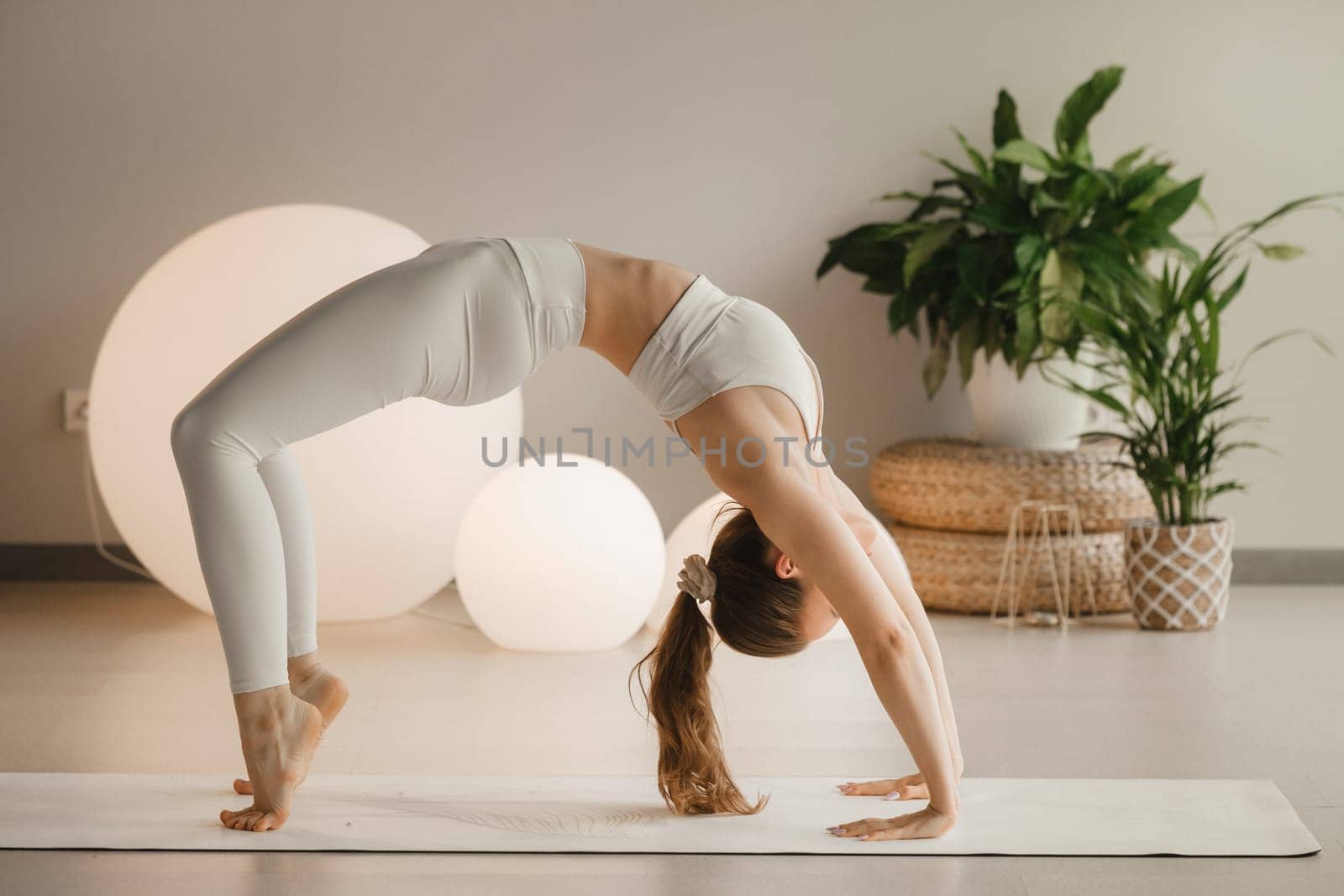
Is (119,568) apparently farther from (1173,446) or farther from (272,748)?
(1173,446)

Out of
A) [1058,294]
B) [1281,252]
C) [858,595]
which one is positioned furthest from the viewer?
[1281,252]

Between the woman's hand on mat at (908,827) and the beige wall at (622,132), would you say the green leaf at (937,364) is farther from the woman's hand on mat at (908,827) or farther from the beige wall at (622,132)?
the woman's hand on mat at (908,827)

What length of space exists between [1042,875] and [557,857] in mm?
636

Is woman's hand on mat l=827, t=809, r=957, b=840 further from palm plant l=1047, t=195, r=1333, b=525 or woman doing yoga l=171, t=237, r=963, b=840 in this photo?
palm plant l=1047, t=195, r=1333, b=525

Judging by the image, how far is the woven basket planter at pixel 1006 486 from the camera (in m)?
3.50

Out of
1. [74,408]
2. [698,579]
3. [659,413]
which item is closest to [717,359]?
[659,413]

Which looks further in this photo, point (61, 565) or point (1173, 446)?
point (61, 565)

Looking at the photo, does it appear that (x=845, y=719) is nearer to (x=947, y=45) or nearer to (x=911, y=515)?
(x=911, y=515)

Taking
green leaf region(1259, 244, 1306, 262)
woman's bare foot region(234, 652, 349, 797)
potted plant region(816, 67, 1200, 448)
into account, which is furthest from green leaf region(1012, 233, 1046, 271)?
woman's bare foot region(234, 652, 349, 797)

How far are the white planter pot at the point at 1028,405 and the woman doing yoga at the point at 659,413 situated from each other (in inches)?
65.3

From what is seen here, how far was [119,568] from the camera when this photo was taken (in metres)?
3.94

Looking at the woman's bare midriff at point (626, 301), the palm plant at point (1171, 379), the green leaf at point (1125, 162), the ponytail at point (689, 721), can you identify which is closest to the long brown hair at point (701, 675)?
the ponytail at point (689, 721)

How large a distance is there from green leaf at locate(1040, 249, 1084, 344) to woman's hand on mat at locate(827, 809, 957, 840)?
1.82 meters

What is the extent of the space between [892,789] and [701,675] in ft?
1.21
